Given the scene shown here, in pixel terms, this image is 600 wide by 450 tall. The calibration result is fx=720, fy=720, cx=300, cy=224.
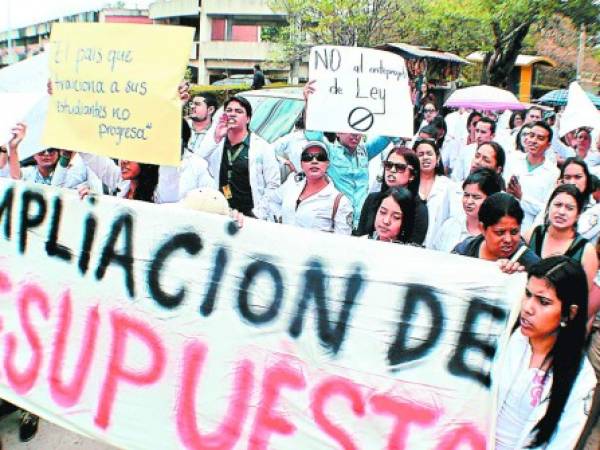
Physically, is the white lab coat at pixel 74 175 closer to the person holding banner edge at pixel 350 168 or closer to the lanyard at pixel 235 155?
the lanyard at pixel 235 155

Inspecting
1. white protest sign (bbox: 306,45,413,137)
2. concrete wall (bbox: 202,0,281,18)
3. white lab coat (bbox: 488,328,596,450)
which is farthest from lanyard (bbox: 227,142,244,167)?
concrete wall (bbox: 202,0,281,18)

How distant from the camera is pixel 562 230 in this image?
3428 millimetres

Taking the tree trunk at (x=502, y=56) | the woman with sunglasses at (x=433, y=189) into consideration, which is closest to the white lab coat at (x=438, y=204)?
the woman with sunglasses at (x=433, y=189)

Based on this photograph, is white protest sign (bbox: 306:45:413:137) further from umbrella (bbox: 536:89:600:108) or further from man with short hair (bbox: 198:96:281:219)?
umbrella (bbox: 536:89:600:108)

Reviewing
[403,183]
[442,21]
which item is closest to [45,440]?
[403,183]

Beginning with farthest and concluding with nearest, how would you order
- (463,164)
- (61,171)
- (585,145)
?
(463,164)
(585,145)
(61,171)

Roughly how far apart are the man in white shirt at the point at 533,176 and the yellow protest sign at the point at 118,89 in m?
2.74

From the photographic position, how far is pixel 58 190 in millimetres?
3049

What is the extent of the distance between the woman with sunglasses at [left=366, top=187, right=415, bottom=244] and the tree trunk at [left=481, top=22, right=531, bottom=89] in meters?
17.6

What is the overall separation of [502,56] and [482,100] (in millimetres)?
10748

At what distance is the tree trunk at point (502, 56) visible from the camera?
19.8 metres

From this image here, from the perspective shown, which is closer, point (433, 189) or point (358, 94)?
point (358, 94)

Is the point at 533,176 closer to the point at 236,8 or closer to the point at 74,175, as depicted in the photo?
the point at 74,175

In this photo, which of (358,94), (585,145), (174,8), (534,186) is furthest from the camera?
(174,8)
